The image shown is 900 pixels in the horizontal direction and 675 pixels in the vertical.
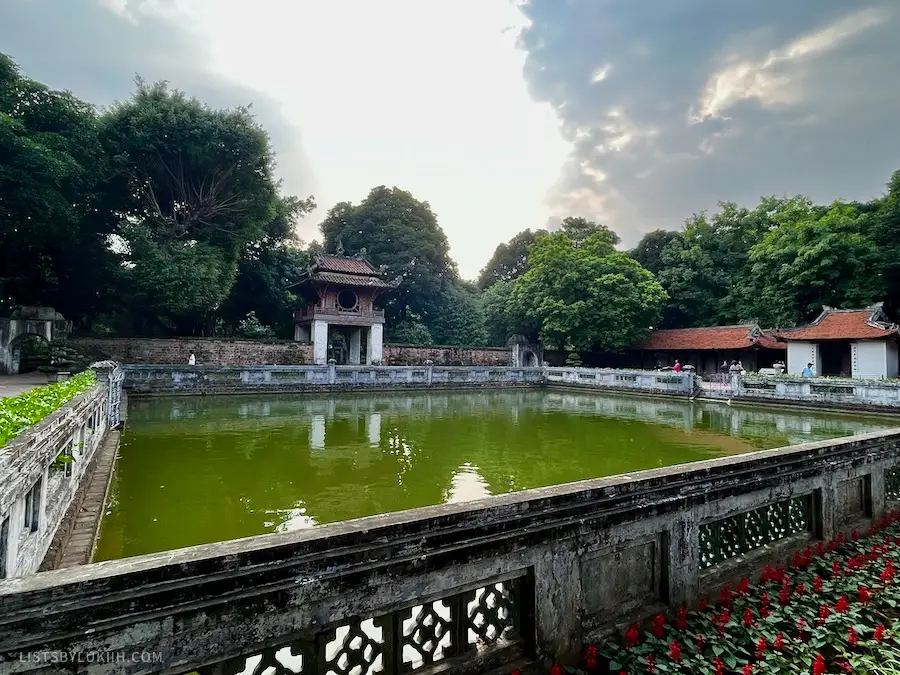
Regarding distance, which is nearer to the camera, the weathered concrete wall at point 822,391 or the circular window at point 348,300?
the weathered concrete wall at point 822,391

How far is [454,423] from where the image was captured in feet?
40.5

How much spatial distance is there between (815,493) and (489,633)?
2.77m

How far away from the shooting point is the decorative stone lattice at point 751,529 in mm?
2912

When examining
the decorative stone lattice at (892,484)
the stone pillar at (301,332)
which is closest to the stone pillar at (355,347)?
the stone pillar at (301,332)

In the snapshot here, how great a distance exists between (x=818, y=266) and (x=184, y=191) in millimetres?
28865

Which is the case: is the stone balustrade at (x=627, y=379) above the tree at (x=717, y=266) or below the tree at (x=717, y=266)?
below

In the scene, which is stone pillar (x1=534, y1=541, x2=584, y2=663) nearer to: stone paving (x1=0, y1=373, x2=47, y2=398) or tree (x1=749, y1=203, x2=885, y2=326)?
stone paving (x1=0, y1=373, x2=47, y2=398)

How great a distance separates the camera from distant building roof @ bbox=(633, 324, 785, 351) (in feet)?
79.3

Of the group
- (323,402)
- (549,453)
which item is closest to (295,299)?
(323,402)

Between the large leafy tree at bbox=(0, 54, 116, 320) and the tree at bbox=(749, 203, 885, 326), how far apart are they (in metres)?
30.5

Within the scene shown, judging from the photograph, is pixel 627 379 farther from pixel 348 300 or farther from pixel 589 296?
pixel 348 300

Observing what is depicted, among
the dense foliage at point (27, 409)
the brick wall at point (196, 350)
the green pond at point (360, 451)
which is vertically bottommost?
the green pond at point (360, 451)

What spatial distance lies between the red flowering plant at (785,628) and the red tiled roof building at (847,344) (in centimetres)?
2162

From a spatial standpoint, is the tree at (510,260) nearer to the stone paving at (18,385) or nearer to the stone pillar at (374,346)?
the stone pillar at (374,346)
